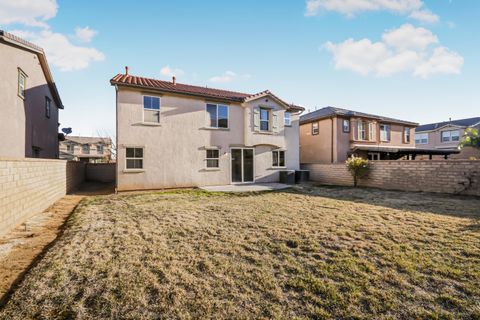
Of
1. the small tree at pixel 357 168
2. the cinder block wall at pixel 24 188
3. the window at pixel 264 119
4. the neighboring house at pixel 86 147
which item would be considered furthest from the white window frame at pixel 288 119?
the neighboring house at pixel 86 147

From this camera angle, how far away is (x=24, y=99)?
1147 centimetres

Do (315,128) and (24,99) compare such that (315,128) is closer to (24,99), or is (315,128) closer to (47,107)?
(24,99)

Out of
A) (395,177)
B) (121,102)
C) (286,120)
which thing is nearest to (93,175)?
(121,102)

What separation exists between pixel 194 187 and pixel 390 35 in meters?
13.0

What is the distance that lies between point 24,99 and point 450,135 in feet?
160

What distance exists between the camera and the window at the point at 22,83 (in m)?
10.9

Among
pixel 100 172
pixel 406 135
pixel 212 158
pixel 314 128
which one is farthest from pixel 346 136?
pixel 100 172

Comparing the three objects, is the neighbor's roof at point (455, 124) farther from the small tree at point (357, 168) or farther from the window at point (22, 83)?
the window at point (22, 83)

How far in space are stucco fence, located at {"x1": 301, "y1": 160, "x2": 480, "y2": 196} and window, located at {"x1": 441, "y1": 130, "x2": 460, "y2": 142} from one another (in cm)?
3101

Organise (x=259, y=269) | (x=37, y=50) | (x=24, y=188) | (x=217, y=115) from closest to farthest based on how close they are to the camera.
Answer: (x=259, y=269) → (x=24, y=188) → (x=37, y=50) → (x=217, y=115)

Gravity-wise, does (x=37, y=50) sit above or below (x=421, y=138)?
above

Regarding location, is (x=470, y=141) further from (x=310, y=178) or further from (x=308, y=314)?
(x=308, y=314)

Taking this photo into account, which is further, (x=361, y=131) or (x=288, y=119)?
(x=361, y=131)

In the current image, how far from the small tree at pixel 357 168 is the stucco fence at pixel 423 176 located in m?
0.33
